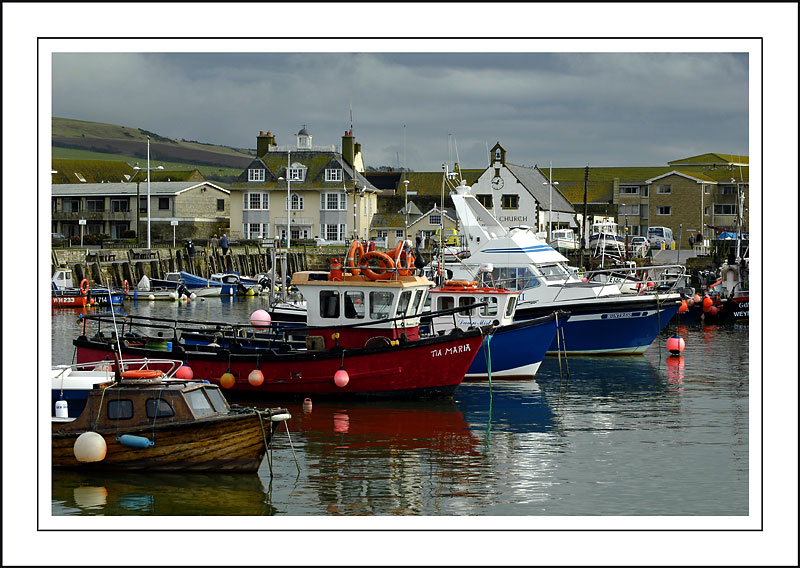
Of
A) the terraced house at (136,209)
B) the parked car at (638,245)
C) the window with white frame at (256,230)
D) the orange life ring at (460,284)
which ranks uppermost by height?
the terraced house at (136,209)

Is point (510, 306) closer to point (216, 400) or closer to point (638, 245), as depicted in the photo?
point (216, 400)

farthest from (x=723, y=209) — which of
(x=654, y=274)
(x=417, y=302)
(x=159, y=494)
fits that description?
(x=159, y=494)

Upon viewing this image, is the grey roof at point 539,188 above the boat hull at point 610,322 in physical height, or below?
above

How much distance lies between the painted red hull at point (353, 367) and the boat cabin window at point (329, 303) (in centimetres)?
121

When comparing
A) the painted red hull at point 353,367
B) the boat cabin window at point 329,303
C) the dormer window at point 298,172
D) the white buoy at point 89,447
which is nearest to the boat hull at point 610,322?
the painted red hull at point 353,367

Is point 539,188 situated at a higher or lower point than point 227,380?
higher

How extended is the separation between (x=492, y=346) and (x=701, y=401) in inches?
181

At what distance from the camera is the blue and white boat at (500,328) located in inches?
890

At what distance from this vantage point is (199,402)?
14086 millimetres

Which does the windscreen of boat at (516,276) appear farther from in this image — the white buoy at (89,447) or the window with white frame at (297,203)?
the window with white frame at (297,203)

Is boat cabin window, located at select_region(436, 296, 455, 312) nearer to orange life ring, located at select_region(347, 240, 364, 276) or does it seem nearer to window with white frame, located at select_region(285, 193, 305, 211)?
orange life ring, located at select_region(347, 240, 364, 276)

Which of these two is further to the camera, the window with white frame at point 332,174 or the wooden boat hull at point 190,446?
the window with white frame at point 332,174

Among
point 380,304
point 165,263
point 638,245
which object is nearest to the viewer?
point 380,304

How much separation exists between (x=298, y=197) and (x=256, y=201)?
131 inches
